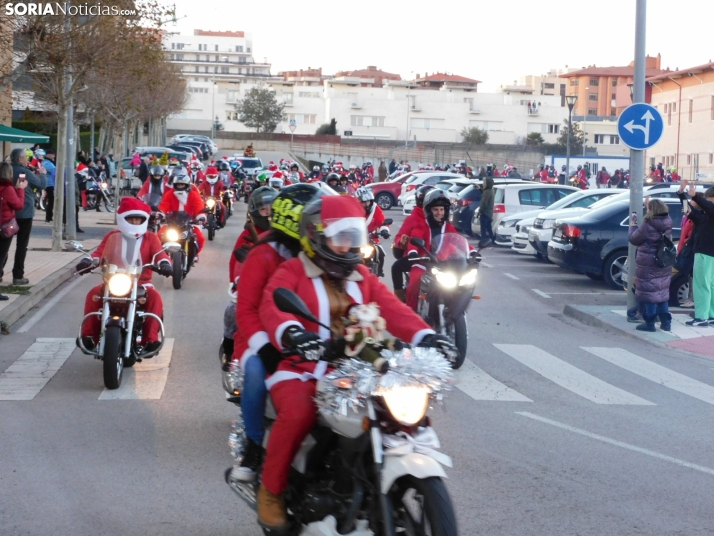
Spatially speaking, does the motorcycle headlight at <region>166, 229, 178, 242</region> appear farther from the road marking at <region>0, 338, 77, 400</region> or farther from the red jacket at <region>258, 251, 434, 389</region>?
the red jacket at <region>258, 251, 434, 389</region>

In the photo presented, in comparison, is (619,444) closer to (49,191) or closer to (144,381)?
(144,381)

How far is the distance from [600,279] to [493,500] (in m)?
14.3

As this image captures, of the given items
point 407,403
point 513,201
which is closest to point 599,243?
point 513,201

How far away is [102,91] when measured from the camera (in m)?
40.4

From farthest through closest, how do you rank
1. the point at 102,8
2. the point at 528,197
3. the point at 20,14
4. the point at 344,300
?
the point at 528,197 → the point at 102,8 → the point at 20,14 → the point at 344,300

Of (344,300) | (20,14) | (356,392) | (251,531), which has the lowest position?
(251,531)

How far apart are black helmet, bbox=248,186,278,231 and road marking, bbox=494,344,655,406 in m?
3.53

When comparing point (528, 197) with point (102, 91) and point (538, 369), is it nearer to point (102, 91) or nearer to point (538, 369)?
point (538, 369)

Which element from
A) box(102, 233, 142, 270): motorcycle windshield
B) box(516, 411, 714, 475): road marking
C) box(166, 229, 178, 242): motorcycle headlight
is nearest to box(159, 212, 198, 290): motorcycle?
box(166, 229, 178, 242): motorcycle headlight

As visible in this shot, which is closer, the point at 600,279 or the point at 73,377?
the point at 73,377

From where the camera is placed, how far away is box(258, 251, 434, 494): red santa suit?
15.1 feet

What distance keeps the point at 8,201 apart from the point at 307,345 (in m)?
10.8

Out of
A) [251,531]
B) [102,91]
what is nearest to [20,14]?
[251,531]

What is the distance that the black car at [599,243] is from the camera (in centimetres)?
1844
